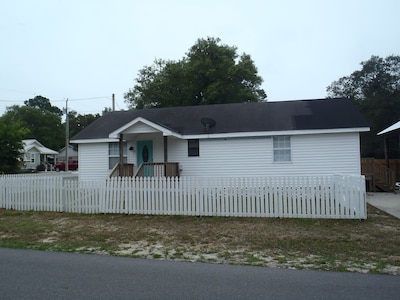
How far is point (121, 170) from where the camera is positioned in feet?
51.8

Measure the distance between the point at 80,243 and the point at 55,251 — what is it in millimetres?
711

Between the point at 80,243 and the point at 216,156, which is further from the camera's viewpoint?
the point at 216,156

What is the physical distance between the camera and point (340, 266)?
5562mm

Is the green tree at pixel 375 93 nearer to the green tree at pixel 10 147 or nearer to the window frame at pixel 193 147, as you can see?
the window frame at pixel 193 147

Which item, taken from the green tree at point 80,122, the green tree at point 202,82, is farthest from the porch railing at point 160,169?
the green tree at point 80,122

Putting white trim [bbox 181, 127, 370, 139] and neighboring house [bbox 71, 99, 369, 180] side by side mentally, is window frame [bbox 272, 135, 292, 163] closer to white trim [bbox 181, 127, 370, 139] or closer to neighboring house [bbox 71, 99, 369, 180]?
neighboring house [bbox 71, 99, 369, 180]

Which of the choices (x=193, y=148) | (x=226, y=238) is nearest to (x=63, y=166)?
(x=193, y=148)

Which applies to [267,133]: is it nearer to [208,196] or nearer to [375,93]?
[208,196]

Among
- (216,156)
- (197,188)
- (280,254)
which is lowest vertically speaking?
(280,254)

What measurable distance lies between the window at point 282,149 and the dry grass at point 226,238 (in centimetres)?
569

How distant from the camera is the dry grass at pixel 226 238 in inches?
239

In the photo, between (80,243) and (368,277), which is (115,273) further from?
(368,277)

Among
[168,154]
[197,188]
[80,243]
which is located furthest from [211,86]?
[80,243]

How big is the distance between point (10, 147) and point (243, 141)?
639 inches
